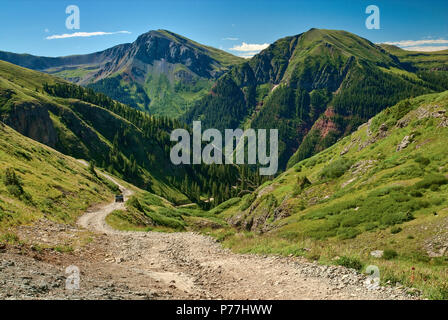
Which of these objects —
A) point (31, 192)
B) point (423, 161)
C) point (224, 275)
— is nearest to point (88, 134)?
point (31, 192)

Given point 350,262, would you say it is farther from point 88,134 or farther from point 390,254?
point 88,134

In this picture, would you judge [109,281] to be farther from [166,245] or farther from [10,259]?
[166,245]

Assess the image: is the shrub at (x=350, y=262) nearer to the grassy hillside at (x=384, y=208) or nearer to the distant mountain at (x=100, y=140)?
the grassy hillside at (x=384, y=208)

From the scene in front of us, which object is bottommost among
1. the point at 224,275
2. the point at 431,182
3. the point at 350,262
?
the point at 224,275

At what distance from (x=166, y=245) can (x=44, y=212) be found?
767 inches

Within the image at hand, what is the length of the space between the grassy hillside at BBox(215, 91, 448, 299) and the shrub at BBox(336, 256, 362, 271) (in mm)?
56

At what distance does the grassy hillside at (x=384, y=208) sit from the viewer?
17.7m

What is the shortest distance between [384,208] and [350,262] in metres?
14.1

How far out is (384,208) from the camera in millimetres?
26672

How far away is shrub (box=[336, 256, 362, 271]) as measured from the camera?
1526 cm

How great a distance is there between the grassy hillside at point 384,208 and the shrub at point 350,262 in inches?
2.2

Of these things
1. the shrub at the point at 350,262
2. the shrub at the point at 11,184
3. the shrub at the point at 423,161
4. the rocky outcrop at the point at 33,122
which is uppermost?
the rocky outcrop at the point at 33,122

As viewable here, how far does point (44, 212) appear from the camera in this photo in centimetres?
3491

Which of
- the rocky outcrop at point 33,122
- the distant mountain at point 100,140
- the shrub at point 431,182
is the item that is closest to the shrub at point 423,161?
the shrub at point 431,182
